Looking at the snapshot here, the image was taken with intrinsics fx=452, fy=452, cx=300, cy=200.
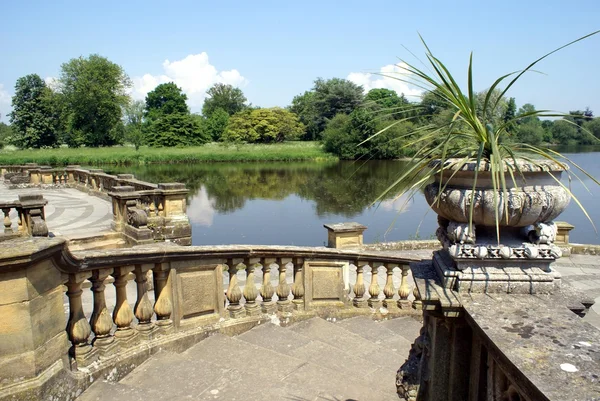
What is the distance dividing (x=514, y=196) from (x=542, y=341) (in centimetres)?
69

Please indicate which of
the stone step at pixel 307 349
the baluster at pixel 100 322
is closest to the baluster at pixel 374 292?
the stone step at pixel 307 349

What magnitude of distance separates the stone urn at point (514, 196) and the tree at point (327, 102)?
6614cm

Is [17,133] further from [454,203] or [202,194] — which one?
[454,203]

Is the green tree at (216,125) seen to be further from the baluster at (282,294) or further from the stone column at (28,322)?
the stone column at (28,322)

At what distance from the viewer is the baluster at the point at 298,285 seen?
4.74m

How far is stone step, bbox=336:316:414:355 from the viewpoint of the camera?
4406 millimetres

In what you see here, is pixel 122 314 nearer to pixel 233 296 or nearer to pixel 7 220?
pixel 233 296

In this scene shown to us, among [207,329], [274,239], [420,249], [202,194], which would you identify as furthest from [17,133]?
[207,329]

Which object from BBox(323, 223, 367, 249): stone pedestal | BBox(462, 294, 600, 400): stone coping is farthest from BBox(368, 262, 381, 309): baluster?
BBox(323, 223, 367, 249): stone pedestal

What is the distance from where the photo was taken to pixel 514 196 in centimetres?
214

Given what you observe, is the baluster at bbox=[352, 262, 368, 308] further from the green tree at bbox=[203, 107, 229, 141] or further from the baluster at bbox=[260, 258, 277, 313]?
the green tree at bbox=[203, 107, 229, 141]

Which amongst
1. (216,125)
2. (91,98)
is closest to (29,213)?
(91,98)

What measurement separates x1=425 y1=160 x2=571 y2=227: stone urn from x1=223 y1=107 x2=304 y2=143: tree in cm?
6992

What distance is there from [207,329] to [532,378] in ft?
9.52
